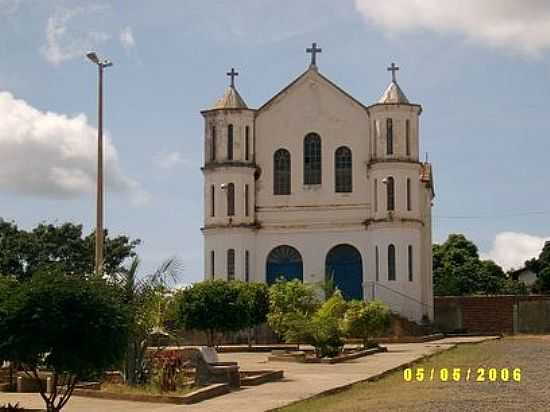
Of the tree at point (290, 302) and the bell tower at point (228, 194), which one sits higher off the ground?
the bell tower at point (228, 194)

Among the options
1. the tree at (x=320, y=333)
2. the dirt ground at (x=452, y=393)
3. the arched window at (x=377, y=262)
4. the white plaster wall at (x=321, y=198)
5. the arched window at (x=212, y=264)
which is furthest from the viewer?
the arched window at (x=212, y=264)

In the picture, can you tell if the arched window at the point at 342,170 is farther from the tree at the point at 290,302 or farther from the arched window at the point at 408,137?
the tree at the point at 290,302

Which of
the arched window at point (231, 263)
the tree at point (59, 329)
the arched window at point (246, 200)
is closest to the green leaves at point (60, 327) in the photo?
the tree at point (59, 329)

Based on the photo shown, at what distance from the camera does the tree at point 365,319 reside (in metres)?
38.5

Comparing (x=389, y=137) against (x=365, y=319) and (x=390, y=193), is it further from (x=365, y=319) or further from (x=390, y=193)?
(x=365, y=319)

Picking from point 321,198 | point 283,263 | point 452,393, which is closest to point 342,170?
point 321,198

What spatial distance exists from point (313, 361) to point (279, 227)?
25612 mm

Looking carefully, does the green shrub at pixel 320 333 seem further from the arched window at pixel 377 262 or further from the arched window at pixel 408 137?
the arched window at pixel 408 137

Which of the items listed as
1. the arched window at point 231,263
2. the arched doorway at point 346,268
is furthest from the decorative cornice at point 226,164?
the arched doorway at point 346,268

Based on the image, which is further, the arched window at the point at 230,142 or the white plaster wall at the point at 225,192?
the arched window at the point at 230,142

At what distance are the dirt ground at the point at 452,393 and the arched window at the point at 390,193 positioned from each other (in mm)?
27171

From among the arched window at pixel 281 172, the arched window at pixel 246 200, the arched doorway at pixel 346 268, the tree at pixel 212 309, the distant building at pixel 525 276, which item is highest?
the arched window at pixel 281 172

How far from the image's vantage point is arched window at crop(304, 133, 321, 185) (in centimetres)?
5756
